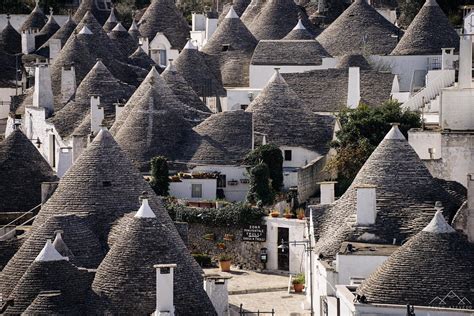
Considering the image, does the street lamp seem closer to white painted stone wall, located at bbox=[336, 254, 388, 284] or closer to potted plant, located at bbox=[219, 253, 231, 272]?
potted plant, located at bbox=[219, 253, 231, 272]

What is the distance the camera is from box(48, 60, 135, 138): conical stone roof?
6724 centimetres

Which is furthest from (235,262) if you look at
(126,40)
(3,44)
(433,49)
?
(3,44)

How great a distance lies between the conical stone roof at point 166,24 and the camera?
297 ft

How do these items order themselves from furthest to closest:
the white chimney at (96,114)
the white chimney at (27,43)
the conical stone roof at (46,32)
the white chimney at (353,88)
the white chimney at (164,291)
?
the conical stone roof at (46,32), the white chimney at (27,43), the white chimney at (353,88), the white chimney at (96,114), the white chimney at (164,291)

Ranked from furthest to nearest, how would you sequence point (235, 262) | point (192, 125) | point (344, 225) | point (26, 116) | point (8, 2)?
point (8, 2), point (26, 116), point (192, 125), point (235, 262), point (344, 225)

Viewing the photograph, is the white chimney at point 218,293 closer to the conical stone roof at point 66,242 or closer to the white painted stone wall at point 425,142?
the conical stone roof at point 66,242

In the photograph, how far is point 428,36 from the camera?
3054 inches

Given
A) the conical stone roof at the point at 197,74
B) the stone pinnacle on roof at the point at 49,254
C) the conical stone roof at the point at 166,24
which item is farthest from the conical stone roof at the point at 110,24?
the stone pinnacle on roof at the point at 49,254

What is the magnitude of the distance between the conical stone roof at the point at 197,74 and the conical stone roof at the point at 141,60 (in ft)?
15.3

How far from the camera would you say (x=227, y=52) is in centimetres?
8069

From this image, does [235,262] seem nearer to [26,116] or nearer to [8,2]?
[26,116]

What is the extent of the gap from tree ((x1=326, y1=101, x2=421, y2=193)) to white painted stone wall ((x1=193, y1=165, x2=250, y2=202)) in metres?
2.82

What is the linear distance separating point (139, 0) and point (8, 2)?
8.11 m

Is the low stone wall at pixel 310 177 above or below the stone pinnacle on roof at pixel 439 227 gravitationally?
above
